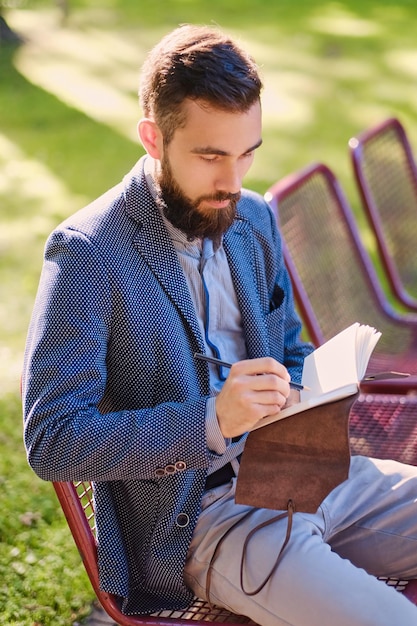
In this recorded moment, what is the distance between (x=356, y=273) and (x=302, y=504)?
6.74ft

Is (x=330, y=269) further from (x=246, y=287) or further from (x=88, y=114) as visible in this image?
(x=88, y=114)

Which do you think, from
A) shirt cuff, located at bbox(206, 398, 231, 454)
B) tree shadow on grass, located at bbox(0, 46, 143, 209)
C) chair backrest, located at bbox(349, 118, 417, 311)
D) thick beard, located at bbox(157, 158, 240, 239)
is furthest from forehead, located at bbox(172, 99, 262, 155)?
tree shadow on grass, located at bbox(0, 46, 143, 209)

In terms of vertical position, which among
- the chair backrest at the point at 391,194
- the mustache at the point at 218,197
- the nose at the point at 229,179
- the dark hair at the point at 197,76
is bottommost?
the chair backrest at the point at 391,194

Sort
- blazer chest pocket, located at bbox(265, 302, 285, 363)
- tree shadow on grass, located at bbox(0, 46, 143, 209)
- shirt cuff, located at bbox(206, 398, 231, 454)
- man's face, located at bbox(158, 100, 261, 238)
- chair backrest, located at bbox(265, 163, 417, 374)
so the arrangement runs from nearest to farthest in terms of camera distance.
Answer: shirt cuff, located at bbox(206, 398, 231, 454) < man's face, located at bbox(158, 100, 261, 238) < blazer chest pocket, located at bbox(265, 302, 285, 363) < chair backrest, located at bbox(265, 163, 417, 374) < tree shadow on grass, located at bbox(0, 46, 143, 209)

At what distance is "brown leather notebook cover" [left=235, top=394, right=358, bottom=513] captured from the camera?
2197 millimetres

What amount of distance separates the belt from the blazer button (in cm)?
14

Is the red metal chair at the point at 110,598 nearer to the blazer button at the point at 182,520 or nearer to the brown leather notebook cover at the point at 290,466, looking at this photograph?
the blazer button at the point at 182,520

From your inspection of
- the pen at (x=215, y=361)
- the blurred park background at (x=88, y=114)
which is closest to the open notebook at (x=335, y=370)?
the pen at (x=215, y=361)

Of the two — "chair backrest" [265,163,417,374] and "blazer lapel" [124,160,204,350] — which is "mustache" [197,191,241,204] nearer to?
"blazer lapel" [124,160,204,350]

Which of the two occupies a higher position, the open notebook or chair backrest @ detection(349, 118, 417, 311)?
the open notebook

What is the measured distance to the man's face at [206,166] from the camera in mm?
Answer: 2326

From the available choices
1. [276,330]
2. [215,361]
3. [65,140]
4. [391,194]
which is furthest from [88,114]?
[215,361]

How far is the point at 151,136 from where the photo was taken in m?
2.42

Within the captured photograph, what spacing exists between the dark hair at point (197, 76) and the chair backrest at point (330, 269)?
1184mm
